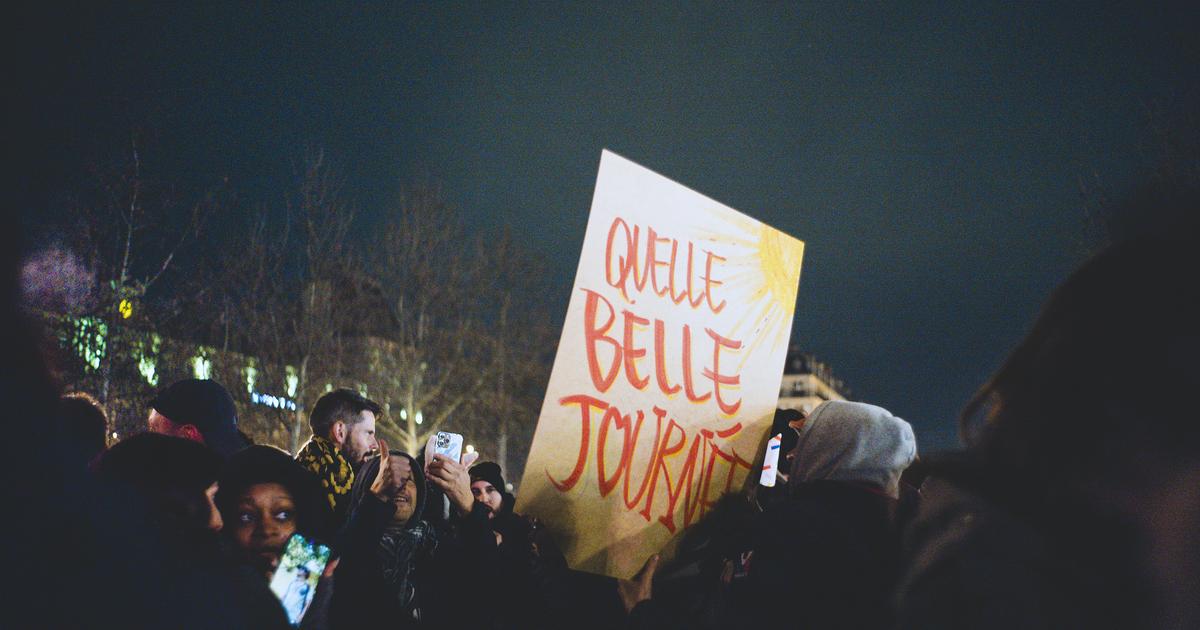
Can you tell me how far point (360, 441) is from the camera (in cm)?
405

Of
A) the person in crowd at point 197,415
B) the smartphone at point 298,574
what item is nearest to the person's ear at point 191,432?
the person in crowd at point 197,415

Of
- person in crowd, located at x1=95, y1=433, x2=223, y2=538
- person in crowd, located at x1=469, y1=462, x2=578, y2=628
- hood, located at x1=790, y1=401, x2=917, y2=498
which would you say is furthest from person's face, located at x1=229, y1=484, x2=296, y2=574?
hood, located at x1=790, y1=401, x2=917, y2=498

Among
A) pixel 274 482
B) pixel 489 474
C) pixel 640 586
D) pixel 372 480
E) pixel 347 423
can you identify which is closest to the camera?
pixel 274 482

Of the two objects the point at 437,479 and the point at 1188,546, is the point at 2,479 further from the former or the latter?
the point at 437,479

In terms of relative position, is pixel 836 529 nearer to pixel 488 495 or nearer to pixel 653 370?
pixel 653 370

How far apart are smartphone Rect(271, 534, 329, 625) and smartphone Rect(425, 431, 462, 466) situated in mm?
1120

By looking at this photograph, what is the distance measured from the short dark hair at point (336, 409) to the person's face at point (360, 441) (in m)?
0.04

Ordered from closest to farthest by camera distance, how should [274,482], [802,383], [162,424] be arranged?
[274,482] → [162,424] → [802,383]

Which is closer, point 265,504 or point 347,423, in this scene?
point 265,504

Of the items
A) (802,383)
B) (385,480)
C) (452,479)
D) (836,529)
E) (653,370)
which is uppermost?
(653,370)

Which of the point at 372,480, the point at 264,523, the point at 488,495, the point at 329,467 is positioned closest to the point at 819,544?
the point at 264,523

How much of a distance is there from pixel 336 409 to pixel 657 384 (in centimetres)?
236

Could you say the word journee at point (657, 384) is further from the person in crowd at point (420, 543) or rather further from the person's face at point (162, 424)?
the person's face at point (162, 424)

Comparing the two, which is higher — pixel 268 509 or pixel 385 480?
pixel 268 509
